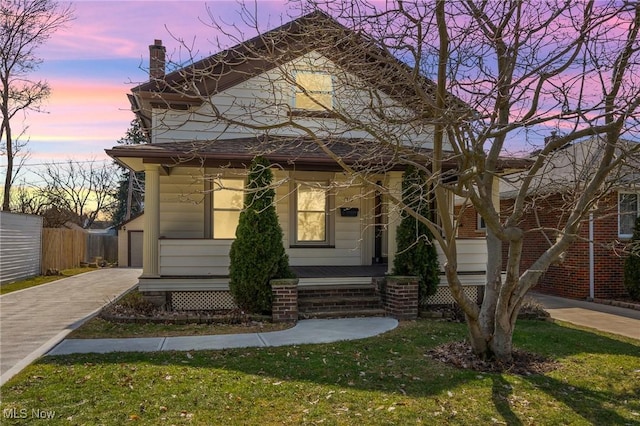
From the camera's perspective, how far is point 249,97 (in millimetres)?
10844

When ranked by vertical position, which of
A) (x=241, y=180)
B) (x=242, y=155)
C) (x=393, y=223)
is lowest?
(x=393, y=223)

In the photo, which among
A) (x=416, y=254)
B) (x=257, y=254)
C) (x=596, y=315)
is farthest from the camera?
(x=596, y=315)

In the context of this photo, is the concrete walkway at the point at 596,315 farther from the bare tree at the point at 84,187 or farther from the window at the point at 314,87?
the bare tree at the point at 84,187

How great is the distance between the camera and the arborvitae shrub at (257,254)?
8.53m

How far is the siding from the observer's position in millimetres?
15023

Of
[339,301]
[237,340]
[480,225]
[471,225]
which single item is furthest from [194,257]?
[471,225]

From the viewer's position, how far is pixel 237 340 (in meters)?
6.96

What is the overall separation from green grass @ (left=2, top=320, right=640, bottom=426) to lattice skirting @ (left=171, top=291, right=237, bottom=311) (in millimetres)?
3279

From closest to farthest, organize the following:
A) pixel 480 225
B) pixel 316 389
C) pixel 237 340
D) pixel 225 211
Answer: pixel 316 389, pixel 237 340, pixel 225 211, pixel 480 225

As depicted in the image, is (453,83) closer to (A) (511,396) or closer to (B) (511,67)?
(B) (511,67)

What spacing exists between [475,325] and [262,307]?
3.95 m

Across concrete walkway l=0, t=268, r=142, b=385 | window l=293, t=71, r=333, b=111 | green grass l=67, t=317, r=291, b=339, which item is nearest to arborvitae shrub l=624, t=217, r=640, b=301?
window l=293, t=71, r=333, b=111

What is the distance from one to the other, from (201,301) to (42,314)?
3116 millimetres

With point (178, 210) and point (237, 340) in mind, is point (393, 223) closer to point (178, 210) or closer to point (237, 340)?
point (237, 340)
